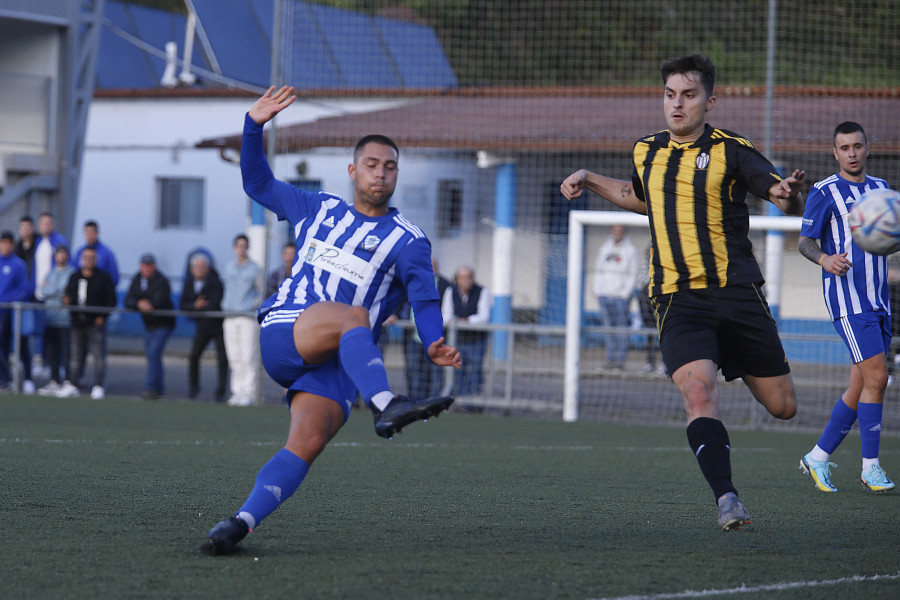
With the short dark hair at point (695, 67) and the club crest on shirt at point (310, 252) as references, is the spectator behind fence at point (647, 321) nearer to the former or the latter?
the short dark hair at point (695, 67)

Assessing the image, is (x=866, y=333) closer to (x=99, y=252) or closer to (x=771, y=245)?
(x=771, y=245)

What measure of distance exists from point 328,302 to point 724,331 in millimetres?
1890

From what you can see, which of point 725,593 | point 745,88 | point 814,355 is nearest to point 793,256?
point 814,355

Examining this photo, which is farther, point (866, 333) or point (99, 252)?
point (99, 252)

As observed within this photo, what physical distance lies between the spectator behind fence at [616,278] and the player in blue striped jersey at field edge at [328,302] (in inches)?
335

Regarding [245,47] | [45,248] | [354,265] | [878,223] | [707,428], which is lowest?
[707,428]

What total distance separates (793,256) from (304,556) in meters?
9.44

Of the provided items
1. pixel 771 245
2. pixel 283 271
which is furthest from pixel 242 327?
pixel 771 245

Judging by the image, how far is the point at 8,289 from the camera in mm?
14234

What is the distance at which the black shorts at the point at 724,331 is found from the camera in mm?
5191

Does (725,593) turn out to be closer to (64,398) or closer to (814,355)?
(814,355)

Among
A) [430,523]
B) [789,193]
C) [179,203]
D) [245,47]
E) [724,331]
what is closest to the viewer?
[789,193]

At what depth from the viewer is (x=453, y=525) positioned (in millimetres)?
5336

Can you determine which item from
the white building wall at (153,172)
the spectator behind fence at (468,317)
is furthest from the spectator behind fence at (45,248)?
the white building wall at (153,172)
